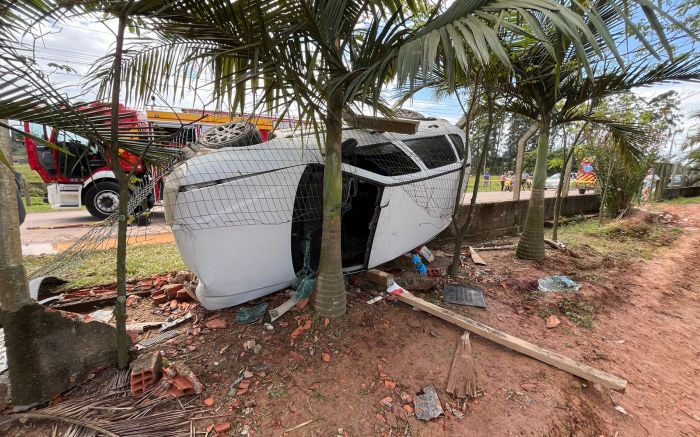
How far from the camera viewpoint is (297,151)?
2746 millimetres

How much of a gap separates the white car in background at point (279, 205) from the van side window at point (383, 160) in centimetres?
1

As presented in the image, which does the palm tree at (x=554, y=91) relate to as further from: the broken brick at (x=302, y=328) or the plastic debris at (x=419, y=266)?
the broken brick at (x=302, y=328)

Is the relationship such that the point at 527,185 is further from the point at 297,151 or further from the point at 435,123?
the point at 297,151

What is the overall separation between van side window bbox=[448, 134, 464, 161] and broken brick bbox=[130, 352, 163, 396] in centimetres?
402

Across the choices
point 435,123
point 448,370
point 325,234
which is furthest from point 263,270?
point 435,123

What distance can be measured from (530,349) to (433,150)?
2422 mm

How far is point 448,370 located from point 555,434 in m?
0.69

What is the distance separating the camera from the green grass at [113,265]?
12.0 ft

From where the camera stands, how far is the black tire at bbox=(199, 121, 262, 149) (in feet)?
8.69

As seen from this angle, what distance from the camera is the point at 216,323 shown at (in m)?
2.67

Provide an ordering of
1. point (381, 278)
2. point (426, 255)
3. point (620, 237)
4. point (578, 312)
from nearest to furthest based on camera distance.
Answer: point (381, 278) → point (578, 312) → point (426, 255) → point (620, 237)

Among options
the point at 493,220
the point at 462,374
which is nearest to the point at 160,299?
the point at 462,374

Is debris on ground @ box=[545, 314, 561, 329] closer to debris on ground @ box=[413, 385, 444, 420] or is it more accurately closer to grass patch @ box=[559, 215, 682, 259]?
debris on ground @ box=[413, 385, 444, 420]

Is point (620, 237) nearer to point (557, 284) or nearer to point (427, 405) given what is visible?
point (557, 284)
